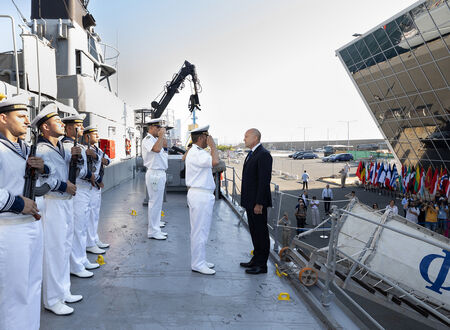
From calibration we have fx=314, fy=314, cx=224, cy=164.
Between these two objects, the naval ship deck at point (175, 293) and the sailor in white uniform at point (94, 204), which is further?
the sailor in white uniform at point (94, 204)

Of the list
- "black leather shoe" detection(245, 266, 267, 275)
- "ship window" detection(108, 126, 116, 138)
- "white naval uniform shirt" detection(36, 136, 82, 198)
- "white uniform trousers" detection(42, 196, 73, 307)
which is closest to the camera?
"white naval uniform shirt" detection(36, 136, 82, 198)

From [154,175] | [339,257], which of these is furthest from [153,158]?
[339,257]

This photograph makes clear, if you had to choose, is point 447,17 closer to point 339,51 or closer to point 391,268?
point 339,51

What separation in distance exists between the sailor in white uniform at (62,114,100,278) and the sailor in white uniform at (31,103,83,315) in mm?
612

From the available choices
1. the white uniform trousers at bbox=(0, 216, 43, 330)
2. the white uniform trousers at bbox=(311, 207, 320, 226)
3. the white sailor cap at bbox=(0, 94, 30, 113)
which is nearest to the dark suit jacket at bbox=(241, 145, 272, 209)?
the white uniform trousers at bbox=(0, 216, 43, 330)

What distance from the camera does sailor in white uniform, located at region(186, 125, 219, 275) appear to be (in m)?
3.76

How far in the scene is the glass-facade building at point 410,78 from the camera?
17.2 m

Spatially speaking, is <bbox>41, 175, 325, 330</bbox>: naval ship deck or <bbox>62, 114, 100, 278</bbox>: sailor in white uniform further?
<bbox>62, 114, 100, 278</bbox>: sailor in white uniform

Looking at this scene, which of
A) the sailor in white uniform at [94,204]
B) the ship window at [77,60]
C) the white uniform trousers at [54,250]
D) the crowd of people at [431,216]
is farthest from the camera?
the crowd of people at [431,216]

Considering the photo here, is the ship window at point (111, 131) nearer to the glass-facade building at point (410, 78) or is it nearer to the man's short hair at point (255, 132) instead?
the man's short hair at point (255, 132)

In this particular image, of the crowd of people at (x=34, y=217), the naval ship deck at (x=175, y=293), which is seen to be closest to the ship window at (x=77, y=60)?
the naval ship deck at (x=175, y=293)

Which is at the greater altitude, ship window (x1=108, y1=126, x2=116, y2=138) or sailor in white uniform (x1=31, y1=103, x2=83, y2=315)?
ship window (x1=108, y1=126, x2=116, y2=138)

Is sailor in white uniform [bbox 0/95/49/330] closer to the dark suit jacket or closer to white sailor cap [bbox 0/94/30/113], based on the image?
white sailor cap [bbox 0/94/30/113]

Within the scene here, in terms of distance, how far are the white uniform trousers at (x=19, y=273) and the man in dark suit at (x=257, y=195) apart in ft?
7.37
